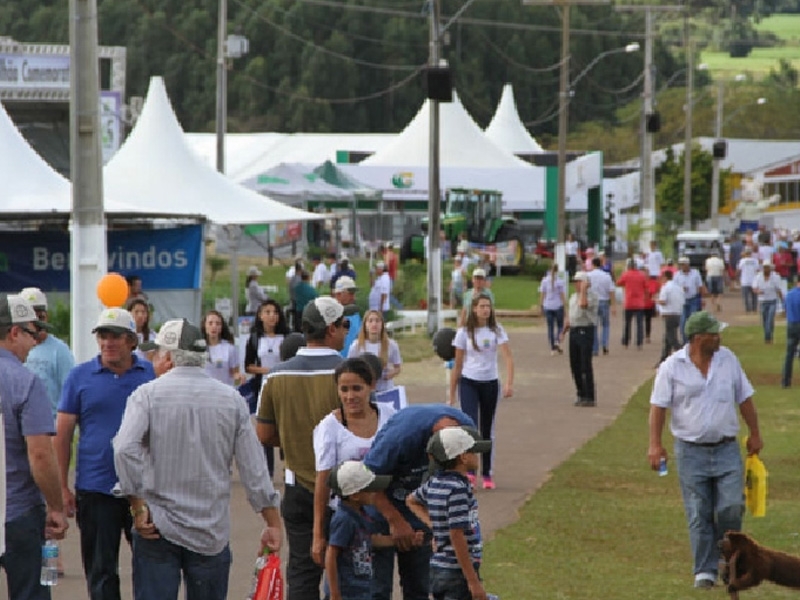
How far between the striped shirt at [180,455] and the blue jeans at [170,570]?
52 millimetres

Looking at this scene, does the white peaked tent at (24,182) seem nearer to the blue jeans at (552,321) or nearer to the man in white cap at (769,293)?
the blue jeans at (552,321)

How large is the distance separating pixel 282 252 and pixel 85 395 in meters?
53.7

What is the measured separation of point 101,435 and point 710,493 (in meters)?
4.11

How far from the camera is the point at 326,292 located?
3466 cm

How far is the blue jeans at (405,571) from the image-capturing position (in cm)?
791

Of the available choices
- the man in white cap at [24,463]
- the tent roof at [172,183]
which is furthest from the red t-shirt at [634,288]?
the man in white cap at [24,463]

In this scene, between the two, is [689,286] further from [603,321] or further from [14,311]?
[14,311]

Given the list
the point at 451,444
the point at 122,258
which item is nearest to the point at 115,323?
the point at 451,444

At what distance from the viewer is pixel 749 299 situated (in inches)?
1741

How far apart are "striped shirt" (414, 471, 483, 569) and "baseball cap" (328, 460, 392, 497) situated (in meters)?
0.25

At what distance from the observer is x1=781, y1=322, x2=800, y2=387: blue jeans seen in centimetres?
2486

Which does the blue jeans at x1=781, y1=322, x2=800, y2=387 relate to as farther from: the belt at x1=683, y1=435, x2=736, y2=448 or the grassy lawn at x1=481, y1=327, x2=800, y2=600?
the belt at x1=683, y1=435, x2=736, y2=448

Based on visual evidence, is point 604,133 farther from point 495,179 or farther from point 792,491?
point 792,491

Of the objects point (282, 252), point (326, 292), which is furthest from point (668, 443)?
point (282, 252)
